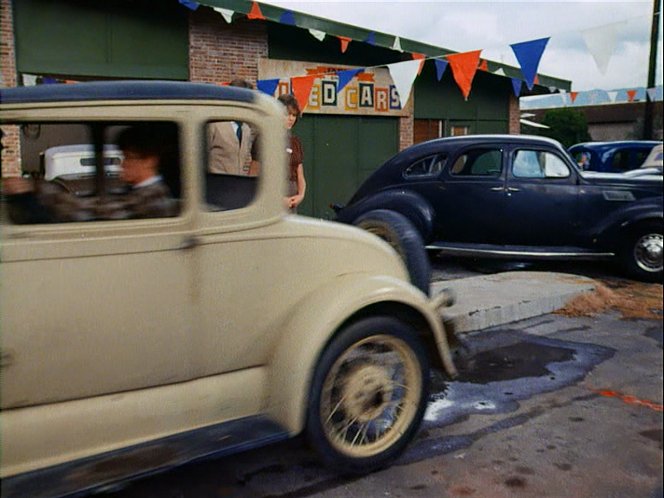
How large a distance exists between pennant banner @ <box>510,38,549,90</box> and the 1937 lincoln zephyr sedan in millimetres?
6148

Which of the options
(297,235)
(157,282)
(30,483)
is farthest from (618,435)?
(30,483)

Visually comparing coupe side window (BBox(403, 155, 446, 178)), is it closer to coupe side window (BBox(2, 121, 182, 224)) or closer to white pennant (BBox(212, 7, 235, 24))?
white pennant (BBox(212, 7, 235, 24))

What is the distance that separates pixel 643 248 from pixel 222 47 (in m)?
8.31

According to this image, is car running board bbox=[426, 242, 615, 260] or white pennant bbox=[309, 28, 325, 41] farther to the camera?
white pennant bbox=[309, 28, 325, 41]

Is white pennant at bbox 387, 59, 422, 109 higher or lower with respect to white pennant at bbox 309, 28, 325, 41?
lower

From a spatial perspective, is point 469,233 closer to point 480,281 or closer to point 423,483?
point 480,281

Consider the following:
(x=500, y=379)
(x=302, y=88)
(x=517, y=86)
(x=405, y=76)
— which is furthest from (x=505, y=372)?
(x=517, y=86)

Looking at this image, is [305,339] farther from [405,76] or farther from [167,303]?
[405,76]

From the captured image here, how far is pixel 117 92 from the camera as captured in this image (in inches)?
105

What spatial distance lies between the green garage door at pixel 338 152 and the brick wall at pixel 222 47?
169 cm

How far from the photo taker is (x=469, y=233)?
8.95 m

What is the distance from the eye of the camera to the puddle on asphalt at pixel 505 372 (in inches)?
166

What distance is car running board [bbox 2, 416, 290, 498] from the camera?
7.95 ft

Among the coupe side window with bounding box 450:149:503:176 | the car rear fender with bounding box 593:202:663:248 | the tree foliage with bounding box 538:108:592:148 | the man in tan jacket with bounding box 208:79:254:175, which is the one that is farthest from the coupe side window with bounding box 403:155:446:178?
the man in tan jacket with bounding box 208:79:254:175
